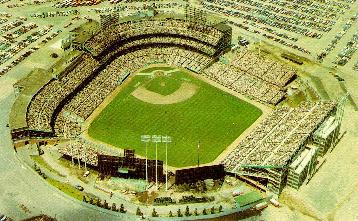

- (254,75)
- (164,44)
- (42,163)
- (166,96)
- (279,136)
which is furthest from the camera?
(164,44)

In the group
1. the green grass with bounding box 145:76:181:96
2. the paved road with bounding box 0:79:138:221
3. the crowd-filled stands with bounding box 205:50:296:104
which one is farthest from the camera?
the green grass with bounding box 145:76:181:96

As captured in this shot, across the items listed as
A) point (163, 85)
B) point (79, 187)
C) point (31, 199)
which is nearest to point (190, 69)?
point (163, 85)

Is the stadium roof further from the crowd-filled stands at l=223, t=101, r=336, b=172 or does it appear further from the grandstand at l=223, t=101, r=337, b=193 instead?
the crowd-filled stands at l=223, t=101, r=336, b=172

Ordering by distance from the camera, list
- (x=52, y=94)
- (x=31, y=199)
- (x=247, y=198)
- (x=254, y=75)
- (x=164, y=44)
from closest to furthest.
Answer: (x=31, y=199) → (x=247, y=198) → (x=52, y=94) → (x=254, y=75) → (x=164, y=44)

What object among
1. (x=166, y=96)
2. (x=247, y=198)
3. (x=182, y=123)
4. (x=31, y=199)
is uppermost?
(x=31, y=199)

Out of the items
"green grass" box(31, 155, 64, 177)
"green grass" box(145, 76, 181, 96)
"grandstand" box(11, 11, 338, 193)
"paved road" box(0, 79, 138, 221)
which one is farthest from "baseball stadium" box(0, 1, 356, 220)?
"paved road" box(0, 79, 138, 221)

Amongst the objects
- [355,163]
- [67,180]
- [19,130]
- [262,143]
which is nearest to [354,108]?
[355,163]

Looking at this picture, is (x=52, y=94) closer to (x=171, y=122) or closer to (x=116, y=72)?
(x=116, y=72)
